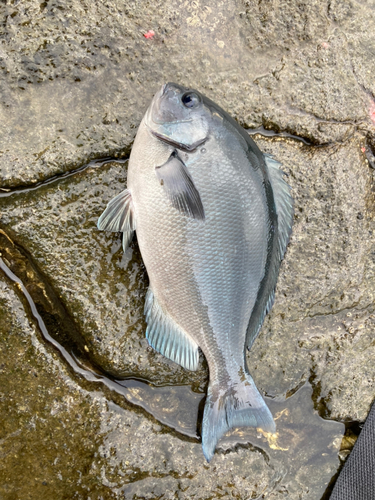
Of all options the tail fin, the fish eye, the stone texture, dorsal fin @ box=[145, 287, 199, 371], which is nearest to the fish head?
the fish eye

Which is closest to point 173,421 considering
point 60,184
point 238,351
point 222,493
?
point 222,493

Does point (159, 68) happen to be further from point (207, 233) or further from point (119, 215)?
point (207, 233)

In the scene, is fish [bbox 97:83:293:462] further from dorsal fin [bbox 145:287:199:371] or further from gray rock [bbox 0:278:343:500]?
gray rock [bbox 0:278:343:500]

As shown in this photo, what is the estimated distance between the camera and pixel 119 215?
198 centimetres

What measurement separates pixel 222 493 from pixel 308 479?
1.94 ft

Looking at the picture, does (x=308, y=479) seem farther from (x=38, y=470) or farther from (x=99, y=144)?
(x=99, y=144)

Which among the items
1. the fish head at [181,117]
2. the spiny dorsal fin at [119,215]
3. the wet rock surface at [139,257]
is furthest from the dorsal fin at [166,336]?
the fish head at [181,117]

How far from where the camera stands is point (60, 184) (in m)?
2.08

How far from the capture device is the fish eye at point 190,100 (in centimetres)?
181

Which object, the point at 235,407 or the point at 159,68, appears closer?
the point at 235,407

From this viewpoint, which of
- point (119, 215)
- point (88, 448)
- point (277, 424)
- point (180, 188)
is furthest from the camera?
point (277, 424)

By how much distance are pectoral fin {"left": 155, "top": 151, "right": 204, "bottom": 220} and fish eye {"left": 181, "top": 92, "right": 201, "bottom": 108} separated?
9.9 inches

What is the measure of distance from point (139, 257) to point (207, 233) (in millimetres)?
549

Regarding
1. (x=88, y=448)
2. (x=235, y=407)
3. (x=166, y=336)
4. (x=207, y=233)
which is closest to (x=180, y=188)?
(x=207, y=233)
